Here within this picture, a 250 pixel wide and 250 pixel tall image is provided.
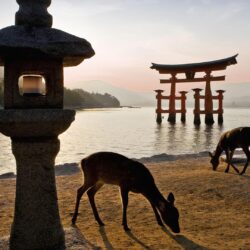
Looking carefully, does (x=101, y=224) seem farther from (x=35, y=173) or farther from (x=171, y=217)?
(x=35, y=173)

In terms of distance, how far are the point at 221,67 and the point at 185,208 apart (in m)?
32.1

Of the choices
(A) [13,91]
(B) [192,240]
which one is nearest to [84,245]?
(B) [192,240]

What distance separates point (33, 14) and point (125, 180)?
293cm

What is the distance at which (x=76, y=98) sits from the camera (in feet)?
418

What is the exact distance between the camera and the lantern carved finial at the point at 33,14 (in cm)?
418

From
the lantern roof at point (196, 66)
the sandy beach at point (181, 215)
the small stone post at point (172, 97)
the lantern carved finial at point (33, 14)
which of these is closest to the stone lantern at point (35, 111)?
the lantern carved finial at point (33, 14)

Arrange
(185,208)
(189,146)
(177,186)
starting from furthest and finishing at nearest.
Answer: (189,146)
(177,186)
(185,208)

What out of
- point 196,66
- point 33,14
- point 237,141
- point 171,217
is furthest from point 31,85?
point 196,66

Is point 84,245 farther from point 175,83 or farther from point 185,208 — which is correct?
point 175,83

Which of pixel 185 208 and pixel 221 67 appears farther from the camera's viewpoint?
pixel 221 67

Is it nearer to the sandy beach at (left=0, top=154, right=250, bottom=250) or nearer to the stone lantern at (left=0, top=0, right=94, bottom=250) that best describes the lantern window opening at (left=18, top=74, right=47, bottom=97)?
the stone lantern at (left=0, top=0, right=94, bottom=250)

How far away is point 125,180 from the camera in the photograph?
596 centimetres

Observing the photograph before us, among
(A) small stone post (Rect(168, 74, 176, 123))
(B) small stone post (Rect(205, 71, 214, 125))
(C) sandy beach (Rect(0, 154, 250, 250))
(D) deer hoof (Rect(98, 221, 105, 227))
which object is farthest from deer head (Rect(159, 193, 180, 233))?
(A) small stone post (Rect(168, 74, 176, 123))

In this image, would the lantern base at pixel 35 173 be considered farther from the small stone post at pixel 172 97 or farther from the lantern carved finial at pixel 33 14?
the small stone post at pixel 172 97
